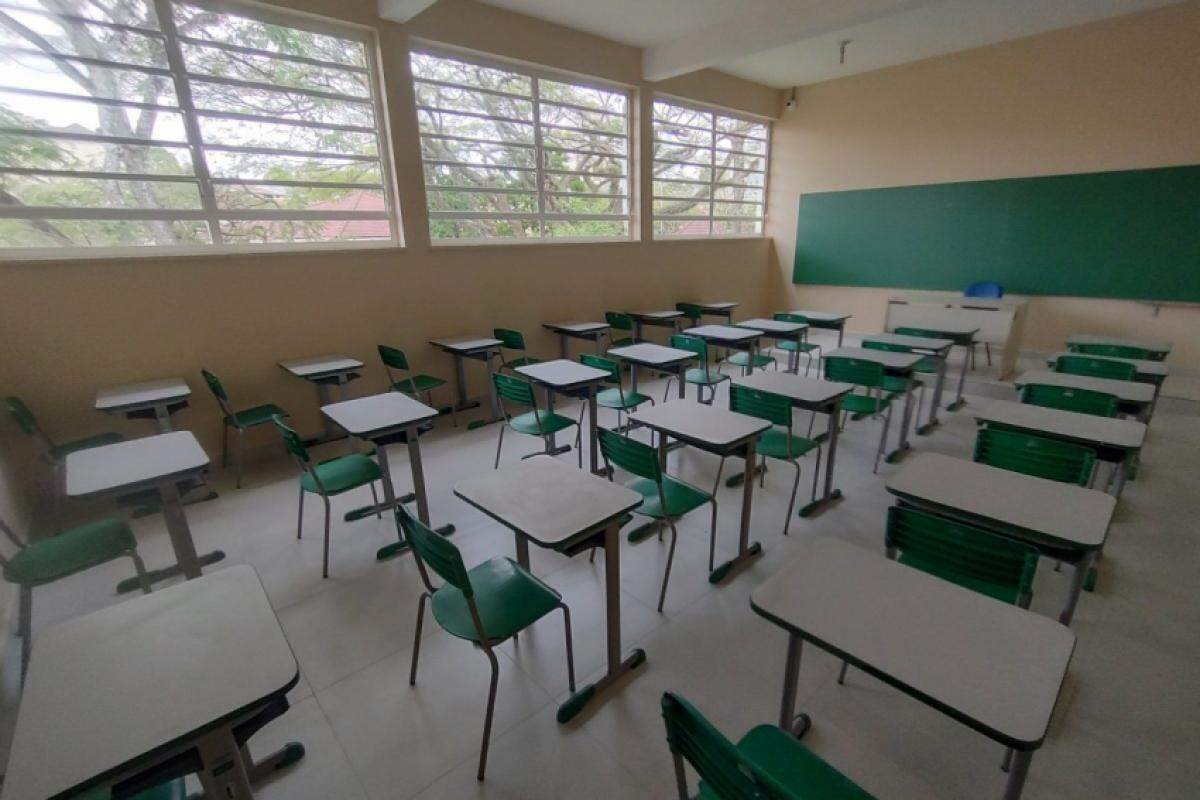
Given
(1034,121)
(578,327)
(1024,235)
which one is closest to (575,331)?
(578,327)

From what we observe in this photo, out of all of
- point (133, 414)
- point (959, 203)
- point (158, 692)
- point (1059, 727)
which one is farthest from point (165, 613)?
point (959, 203)

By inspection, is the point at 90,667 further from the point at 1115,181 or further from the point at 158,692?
the point at 1115,181

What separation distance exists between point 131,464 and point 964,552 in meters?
2.91

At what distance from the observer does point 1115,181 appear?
524 centimetres

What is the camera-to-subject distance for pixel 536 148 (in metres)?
5.14

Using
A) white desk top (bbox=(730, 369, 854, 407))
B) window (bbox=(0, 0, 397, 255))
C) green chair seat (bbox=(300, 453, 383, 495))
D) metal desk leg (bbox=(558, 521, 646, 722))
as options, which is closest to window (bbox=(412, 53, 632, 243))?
window (bbox=(0, 0, 397, 255))

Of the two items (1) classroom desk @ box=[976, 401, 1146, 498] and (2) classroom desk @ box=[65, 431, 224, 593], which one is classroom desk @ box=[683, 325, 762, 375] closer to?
(1) classroom desk @ box=[976, 401, 1146, 498]

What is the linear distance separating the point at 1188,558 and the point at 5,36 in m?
6.91

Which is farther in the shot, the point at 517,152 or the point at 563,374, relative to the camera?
the point at 517,152

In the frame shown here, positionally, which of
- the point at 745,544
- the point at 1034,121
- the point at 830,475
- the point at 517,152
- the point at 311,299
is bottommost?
the point at 745,544

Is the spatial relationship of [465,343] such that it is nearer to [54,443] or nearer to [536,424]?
[536,424]

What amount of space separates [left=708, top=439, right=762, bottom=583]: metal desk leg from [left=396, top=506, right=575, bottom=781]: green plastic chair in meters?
0.85

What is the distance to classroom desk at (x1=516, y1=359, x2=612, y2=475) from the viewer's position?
10.4 feet

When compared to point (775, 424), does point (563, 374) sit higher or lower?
higher
